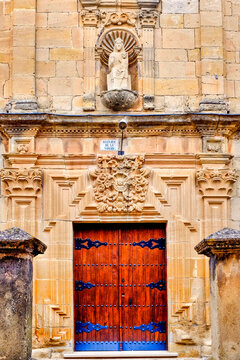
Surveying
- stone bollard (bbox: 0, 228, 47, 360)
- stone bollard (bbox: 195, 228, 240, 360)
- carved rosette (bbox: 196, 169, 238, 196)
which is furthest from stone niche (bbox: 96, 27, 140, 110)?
stone bollard (bbox: 0, 228, 47, 360)

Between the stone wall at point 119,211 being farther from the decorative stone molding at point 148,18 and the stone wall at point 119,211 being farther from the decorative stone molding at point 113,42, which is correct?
the decorative stone molding at point 148,18

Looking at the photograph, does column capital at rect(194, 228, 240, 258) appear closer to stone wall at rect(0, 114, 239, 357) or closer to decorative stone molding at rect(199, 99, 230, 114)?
stone wall at rect(0, 114, 239, 357)

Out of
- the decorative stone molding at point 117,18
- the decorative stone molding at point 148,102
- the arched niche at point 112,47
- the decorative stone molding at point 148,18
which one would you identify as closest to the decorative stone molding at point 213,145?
the decorative stone molding at point 148,102

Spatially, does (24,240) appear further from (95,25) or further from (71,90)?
(95,25)

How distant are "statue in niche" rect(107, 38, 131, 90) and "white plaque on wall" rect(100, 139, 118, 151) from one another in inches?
31.5

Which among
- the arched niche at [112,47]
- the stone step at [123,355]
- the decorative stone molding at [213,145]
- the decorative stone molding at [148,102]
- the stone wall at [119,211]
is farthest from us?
the arched niche at [112,47]

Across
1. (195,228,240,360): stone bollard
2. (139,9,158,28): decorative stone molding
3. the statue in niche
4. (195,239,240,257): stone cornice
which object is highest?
(139,9,158,28): decorative stone molding

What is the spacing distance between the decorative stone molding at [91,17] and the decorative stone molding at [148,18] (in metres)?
0.68

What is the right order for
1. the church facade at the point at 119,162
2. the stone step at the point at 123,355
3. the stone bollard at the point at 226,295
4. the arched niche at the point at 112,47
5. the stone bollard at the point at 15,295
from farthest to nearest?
the arched niche at the point at 112,47 < the church facade at the point at 119,162 < the stone step at the point at 123,355 < the stone bollard at the point at 226,295 < the stone bollard at the point at 15,295

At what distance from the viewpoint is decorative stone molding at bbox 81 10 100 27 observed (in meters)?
11.3

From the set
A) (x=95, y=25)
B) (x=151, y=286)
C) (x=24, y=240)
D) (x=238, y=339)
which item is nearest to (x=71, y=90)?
(x=95, y=25)

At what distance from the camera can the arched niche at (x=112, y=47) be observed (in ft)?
37.0

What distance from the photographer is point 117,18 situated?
1138 centimetres

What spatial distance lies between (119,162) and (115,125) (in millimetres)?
564
